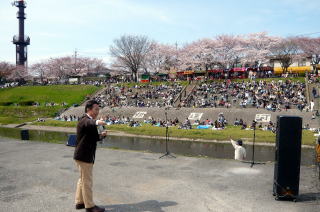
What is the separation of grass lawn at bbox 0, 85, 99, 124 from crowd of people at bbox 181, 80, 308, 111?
20.0m

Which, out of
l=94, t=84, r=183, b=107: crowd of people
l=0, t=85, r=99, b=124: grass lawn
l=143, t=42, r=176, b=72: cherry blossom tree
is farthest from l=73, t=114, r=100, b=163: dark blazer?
l=143, t=42, r=176, b=72: cherry blossom tree

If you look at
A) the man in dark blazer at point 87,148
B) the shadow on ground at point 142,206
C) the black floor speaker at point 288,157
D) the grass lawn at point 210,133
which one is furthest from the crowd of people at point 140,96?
the man in dark blazer at point 87,148

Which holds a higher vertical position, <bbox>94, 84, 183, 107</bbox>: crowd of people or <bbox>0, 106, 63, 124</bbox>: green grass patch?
<bbox>94, 84, 183, 107</bbox>: crowd of people

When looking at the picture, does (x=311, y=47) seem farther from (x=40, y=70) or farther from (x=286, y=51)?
(x=40, y=70)

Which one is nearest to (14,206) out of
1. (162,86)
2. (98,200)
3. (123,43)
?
(98,200)

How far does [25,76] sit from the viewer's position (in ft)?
249

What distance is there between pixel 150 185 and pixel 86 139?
2.43 meters

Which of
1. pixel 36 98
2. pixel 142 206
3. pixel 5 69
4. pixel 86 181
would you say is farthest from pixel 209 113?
pixel 5 69

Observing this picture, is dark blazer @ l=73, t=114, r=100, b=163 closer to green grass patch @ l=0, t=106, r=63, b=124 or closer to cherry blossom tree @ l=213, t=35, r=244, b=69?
green grass patch @ l=0, t=106, r=63, b=124

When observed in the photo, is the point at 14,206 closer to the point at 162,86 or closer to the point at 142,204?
the point at 142,204

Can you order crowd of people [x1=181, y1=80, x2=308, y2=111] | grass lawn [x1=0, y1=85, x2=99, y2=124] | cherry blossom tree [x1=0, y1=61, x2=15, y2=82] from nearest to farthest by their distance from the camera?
crowd of people [x1=181, y1=80, x2=308, y2=111], grass lawn [x1=0, y1=85, x2=99, y2=124], cherry blossom tree [x1=0, y1=61, x2=15, y2=82]

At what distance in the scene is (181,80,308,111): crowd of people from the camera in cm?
2980

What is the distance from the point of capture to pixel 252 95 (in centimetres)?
3353

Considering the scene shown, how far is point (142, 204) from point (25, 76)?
79.4m
